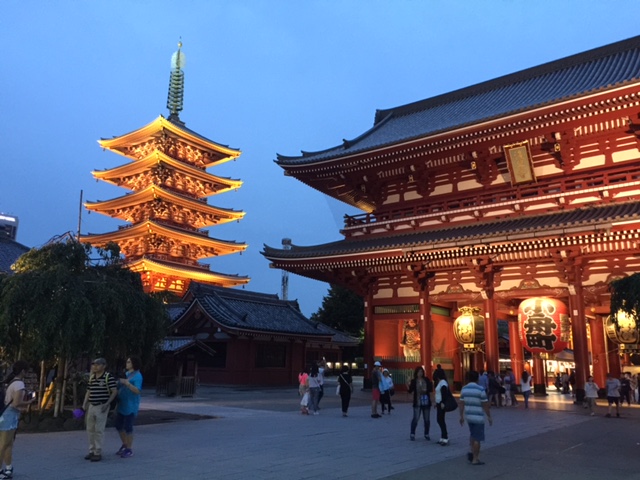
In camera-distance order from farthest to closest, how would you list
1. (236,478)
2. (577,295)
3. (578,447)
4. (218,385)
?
(218,385), (577,295), (578,447), (236,478)

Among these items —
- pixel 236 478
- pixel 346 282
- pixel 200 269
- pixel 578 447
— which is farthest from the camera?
pixel 200 269

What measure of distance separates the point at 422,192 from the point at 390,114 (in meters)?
10.5

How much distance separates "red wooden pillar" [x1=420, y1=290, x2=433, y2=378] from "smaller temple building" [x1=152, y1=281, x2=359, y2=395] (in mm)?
11357

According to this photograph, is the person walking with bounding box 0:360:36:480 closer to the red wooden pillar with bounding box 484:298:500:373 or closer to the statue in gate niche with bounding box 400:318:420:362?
the red wooden pillar with bounding box 484:298:500:373

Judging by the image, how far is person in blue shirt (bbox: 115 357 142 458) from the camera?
898 centimetres

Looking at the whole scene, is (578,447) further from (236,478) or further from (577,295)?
(577,295)

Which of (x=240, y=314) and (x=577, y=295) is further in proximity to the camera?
(x=240, y=314)

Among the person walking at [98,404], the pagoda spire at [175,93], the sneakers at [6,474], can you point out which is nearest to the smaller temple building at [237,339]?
the person walking at [98,404]

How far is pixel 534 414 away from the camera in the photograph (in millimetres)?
16234

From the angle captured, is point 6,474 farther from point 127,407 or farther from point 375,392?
point 375,392

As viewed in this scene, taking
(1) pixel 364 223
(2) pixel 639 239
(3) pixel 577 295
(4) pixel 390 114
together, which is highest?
(4) pixel 390 114

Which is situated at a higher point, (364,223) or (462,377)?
(364,223)

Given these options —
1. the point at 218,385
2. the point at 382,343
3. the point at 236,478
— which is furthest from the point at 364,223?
the point at 236,478

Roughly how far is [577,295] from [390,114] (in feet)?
57.0
